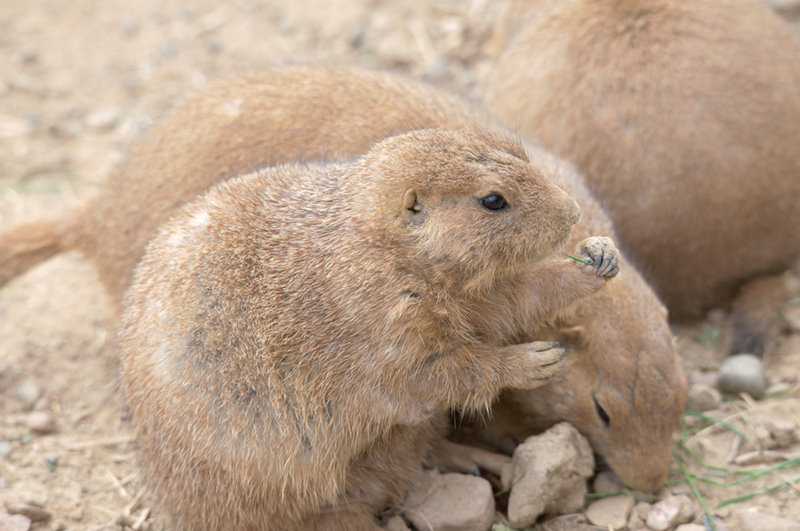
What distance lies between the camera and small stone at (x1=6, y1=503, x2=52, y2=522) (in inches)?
171

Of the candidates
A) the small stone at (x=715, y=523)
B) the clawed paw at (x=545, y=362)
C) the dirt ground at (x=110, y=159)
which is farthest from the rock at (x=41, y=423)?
the small stone at (x=715, y=523)

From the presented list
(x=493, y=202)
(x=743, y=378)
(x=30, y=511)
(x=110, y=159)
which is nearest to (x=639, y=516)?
(x=743, y=378)

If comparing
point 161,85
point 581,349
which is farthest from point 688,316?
point 161,85

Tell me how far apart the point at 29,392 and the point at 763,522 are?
13.7ft

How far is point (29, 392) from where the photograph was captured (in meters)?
5.50

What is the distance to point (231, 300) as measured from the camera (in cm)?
388

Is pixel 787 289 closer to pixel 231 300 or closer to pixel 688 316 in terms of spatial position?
pixel 688 316

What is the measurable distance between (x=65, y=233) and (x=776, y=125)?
14.0 feet

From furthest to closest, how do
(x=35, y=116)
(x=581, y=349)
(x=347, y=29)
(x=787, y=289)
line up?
(x=347, y=29) < (x=35, y=116) < (x=787, y=289) < (x=581, y=349)

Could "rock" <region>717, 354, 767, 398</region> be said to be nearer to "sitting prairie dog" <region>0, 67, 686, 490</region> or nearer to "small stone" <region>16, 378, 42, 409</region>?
"sitting prairie dog" <region>0, 67, 686, 490</region>

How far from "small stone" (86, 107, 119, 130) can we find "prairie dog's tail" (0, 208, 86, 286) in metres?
2.47

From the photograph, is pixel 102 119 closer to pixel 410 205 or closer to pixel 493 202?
pixel 410 205

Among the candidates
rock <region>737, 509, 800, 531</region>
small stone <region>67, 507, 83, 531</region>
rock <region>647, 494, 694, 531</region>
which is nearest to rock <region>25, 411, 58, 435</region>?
small stone <region>67, 507, 83, 531</region>

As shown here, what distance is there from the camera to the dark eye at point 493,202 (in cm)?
367
